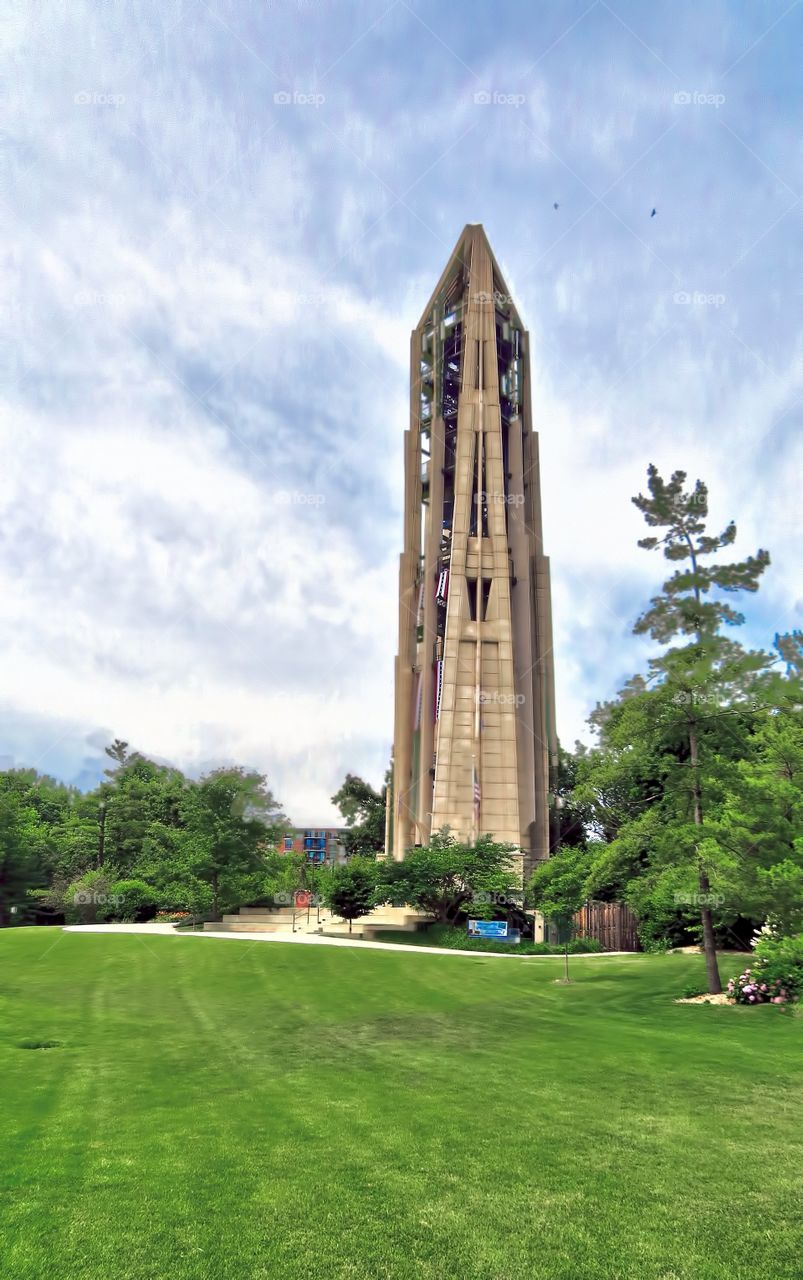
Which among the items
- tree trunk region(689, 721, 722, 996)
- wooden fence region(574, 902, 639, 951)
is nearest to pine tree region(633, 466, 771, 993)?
tree trunk region(689, 721, 722, 996)

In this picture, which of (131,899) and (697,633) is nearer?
(697,633)

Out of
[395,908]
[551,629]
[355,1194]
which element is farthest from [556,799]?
[355,1194]

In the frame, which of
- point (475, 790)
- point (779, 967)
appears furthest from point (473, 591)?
point (779, 967)

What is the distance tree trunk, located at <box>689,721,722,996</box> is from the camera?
19.5 m

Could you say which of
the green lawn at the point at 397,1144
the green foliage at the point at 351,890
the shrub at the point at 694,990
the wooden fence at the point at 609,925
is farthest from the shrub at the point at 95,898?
the shrub at the point at 694,990

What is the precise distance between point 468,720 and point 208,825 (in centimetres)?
2222

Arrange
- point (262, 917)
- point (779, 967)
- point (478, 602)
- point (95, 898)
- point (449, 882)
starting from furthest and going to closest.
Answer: point (478, 602)
point (262, 917)
point (95, 898)
point (449, 882)
point (779, 967)

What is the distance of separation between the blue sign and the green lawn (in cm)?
2075

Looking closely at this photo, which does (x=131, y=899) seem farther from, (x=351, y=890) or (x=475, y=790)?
(x=475, y=790)

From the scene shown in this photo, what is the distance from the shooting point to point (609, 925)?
36.4 metres

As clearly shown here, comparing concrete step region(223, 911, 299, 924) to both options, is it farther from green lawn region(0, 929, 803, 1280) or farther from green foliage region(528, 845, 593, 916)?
green lawn region(0, 929, 803, 1280)

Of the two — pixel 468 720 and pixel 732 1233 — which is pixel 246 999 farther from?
pixel 468 720

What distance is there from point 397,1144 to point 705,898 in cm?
1389

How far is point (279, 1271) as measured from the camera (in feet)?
17.6
